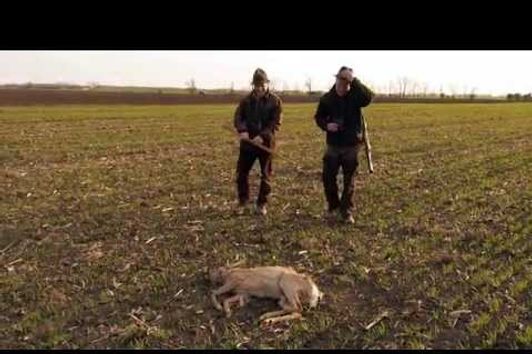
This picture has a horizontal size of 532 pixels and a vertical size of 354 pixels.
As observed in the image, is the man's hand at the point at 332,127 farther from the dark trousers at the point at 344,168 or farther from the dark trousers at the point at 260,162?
the dark trousers at the point at 260,162

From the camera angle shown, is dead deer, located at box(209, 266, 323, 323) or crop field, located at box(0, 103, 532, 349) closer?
crop field, located at box(0, 103, 532, 349)

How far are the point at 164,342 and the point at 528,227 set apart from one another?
5.42 metres

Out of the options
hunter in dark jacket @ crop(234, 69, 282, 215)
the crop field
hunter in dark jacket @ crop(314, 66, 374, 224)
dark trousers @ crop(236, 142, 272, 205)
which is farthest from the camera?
dark trousers @ crop(236, 142, 272, 205)

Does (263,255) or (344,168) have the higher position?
(344,168)

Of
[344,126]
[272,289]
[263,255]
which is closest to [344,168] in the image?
[344,126]

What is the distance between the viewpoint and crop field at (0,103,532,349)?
199 inches

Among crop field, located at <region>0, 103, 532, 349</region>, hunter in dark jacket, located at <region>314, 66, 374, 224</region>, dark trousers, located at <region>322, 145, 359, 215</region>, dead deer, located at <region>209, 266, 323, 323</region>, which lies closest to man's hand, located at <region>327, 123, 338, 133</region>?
hunter in dark jacket, located at <region>314, 66, 374, 224</region>

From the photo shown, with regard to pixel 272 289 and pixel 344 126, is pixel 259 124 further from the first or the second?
pixel 272 289

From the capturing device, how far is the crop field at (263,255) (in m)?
5.07

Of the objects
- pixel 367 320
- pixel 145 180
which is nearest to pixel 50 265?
pixel 367 320

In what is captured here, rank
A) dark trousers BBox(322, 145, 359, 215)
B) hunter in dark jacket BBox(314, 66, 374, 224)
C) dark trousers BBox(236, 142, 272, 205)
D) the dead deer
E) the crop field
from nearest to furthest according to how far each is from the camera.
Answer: the crop field → the dead deer → hunter in dark jacket BBox(314, 66, 374, 224) → dark trousers BBox(322, 145, 359, 215) → dark trousers BBox(236, 142, 272, 205)

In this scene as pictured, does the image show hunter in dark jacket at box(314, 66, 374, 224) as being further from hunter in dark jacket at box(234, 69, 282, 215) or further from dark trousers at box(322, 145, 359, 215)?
hunter in dark jacket at box(234, 69, 282, 215)

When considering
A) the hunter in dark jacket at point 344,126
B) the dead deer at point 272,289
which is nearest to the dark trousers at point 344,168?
the hunter in dark jacket at point 344,126

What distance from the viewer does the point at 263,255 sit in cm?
705
